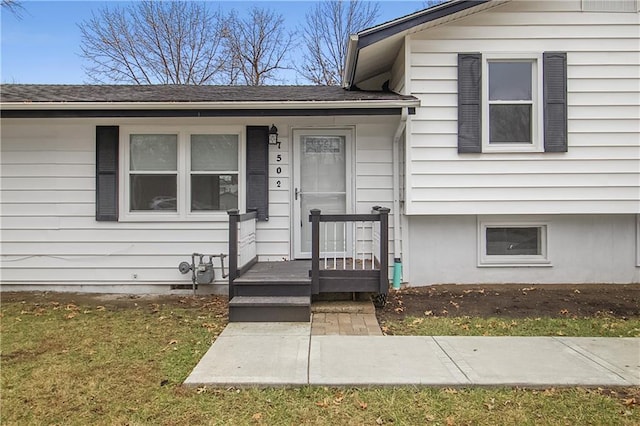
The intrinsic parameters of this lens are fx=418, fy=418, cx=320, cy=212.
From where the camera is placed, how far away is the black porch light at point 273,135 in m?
6.36

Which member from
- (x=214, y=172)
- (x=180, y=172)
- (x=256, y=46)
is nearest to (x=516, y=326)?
(x=214, y=172)

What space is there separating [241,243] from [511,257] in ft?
13.3

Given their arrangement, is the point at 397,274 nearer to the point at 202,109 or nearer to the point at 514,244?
the point at 514,244

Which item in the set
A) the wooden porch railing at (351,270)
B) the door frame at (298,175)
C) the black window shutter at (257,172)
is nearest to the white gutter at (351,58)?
the door frame at (298,175)

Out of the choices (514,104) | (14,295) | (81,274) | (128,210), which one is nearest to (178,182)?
(128,210)

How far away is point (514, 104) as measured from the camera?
604 cm

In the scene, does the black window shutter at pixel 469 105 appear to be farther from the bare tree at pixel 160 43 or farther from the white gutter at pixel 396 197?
the bare tree at pixel 160 43

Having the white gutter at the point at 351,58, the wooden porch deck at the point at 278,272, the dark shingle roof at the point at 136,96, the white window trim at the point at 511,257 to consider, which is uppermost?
the white gutter at the point at 351,58

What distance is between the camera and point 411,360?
3590 millimetres

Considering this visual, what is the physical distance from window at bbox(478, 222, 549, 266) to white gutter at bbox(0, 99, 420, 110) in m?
2.40

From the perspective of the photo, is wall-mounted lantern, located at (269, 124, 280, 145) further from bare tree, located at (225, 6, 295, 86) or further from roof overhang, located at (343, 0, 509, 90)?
bare tree, located at (225, 6, 295, 86)

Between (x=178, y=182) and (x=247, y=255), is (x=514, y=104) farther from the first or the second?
(x=178, y=182)

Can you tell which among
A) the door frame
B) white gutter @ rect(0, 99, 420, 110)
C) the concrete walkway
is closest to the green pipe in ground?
the door frame

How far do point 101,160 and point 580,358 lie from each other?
21.1 feet
